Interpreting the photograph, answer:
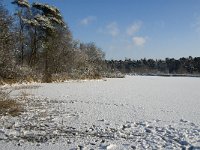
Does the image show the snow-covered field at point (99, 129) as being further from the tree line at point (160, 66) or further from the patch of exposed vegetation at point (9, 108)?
the tree line at point (160, 66)

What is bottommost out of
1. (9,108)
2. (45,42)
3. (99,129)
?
(99,129)

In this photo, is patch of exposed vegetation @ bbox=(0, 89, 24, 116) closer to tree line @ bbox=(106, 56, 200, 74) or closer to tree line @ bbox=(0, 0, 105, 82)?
tree line @ bbox=(0, 0, 105, 82)

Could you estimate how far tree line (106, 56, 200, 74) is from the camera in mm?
116312

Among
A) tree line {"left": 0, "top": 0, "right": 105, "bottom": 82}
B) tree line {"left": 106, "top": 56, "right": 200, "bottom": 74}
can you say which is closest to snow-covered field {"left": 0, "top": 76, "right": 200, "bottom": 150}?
tree line {"left": 0, "top": 0, "right": 105, "bottom": 82}

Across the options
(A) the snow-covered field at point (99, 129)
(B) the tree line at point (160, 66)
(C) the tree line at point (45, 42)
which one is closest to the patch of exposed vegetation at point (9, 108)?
(A) the snow-covered field at point (99, 129)

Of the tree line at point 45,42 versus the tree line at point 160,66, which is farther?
the tree line at point 160,66

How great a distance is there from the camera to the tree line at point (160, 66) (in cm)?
11631

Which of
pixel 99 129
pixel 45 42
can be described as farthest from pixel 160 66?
pixel 99 129

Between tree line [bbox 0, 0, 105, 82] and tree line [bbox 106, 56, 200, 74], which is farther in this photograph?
tree line [bbox 106, 56, 200, 74]

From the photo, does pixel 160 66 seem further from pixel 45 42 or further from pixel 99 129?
pixel 99 129

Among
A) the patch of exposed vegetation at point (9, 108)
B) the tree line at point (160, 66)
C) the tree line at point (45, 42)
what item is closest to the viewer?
the patch of exposed vegetation at point (9, 108)

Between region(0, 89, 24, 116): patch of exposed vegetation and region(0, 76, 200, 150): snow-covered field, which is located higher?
region(0, 89, 24, 116): patch of exposed vegetation

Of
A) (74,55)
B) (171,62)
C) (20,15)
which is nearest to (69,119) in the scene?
(20,15)

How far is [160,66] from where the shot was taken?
148m
